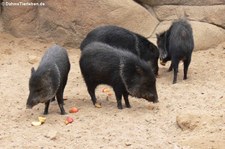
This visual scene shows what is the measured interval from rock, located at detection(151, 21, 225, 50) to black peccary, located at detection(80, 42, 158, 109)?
3365 mm

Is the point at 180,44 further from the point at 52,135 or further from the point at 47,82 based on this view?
the point at 52,135

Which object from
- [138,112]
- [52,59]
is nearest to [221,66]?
[138,112]

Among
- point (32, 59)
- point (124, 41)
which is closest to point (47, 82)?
point (124, 41)

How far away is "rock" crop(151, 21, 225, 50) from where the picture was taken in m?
10.4

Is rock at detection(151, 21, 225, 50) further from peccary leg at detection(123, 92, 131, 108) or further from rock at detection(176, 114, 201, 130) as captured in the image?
rock at detection(176, 114, 201, 130)

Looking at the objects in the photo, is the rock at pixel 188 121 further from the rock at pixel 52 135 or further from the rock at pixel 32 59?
the rock at pixel 32 59

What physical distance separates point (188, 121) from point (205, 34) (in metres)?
4.53

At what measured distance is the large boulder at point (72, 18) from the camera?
1028 cm

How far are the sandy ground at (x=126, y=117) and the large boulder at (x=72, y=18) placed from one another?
138cm

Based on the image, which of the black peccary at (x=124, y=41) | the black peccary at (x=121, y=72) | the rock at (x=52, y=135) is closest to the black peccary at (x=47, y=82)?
the black peccary at (x=121, y=72)

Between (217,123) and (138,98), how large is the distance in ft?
5.54

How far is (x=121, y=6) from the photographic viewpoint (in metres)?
10.3

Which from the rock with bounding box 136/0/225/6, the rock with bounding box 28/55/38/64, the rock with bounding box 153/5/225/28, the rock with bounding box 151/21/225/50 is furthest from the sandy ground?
the rock with bounding box 136/0/225/6

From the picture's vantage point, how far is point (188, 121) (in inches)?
250
